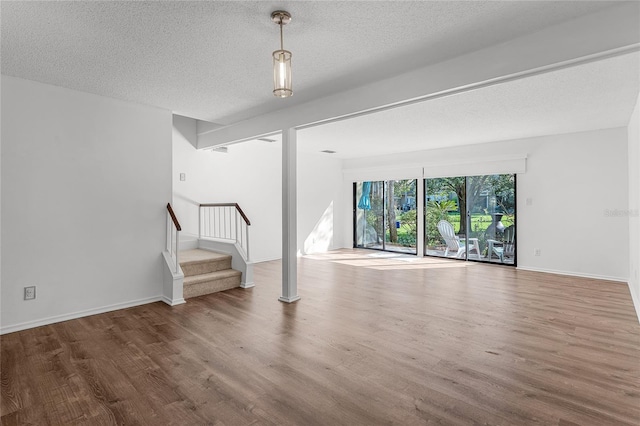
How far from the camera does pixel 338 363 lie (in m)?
2.60

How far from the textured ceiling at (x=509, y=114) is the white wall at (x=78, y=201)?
Result: 283 centimetres

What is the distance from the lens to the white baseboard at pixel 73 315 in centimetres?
330

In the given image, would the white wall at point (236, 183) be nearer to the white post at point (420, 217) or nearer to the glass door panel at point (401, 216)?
the glass door panel at point (401, 216)

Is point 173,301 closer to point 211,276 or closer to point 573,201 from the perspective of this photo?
point 211,276

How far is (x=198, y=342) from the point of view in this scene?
9.88 feet

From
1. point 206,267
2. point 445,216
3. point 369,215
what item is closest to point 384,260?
point 445,216

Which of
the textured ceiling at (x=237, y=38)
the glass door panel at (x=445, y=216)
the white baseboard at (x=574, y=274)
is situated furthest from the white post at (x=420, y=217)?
the textured ceiling at (x=237, y=38)

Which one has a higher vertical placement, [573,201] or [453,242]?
[573,201]

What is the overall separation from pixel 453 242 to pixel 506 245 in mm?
1083

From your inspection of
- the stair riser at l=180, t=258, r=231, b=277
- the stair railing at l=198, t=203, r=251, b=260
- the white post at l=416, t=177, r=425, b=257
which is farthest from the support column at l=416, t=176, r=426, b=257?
the stair riser at l=180, t=258, r=231, b=277

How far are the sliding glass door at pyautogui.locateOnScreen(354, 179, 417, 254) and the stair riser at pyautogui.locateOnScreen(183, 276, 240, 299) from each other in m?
4.91

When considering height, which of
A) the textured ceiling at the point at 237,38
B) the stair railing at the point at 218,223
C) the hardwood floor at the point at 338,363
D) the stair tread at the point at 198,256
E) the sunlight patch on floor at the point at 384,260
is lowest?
the hardwood floor at the point at 338,363

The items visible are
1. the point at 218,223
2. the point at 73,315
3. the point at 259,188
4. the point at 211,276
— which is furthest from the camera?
the point at 259,188

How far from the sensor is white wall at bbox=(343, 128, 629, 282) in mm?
5422
